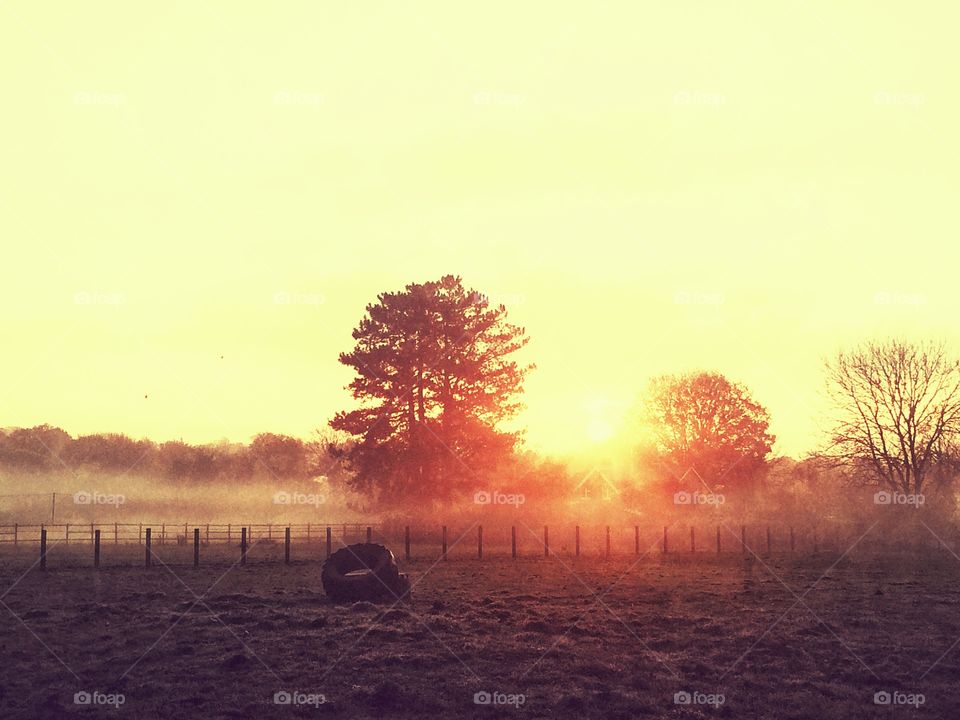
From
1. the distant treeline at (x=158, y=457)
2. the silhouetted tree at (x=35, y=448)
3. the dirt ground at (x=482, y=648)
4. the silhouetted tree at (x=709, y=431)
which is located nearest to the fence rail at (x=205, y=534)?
the dirt ground at (x=482, y=648)

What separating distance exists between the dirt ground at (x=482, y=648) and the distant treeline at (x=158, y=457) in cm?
7138

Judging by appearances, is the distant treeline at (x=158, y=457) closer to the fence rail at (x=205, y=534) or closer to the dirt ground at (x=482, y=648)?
the fence rail at (x=205, y=534)

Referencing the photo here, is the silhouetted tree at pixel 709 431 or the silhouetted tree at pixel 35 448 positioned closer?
the silhouetted tree at pixel 709 431

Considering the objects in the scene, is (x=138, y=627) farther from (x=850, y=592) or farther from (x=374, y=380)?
(x=374, y=380)

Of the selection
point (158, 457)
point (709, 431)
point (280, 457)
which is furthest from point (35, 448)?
point (709, 431)

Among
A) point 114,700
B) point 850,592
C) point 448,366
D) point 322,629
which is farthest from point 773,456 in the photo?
point 114,700

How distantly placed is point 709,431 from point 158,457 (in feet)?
242

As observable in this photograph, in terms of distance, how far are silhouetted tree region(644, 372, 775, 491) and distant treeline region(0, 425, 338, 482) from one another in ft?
118

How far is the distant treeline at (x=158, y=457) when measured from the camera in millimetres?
109312

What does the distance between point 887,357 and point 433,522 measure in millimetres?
30210

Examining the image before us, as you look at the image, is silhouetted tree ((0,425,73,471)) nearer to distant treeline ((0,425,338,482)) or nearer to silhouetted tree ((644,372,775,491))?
distant treeline ((0,425,338,482))

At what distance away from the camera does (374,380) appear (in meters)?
63.7

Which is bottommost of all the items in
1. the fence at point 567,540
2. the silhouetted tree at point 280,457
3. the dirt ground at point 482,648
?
the fence at point 567,540

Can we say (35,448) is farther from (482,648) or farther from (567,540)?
(482,648)
